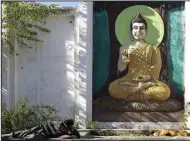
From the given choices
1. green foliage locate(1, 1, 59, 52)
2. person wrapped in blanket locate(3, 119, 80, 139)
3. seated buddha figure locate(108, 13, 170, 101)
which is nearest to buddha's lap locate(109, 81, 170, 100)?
seated buddha figure locate(108, 13, 170, 101)

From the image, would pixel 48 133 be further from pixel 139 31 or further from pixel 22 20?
pixel 139 31

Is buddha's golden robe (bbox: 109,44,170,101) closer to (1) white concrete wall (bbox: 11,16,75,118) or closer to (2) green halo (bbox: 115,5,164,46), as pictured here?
(2) green halo (bbox: 115,5,164,46)

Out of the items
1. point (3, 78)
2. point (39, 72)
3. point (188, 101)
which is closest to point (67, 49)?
point (39, 72)

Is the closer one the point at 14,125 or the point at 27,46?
the point at 14,125

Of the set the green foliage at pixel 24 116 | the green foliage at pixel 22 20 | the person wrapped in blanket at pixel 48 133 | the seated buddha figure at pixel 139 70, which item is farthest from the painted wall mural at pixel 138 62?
the person wrapped in blanket at pixel 48 133

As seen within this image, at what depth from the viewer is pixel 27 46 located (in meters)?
10.8

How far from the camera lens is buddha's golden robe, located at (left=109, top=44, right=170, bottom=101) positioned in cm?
1058

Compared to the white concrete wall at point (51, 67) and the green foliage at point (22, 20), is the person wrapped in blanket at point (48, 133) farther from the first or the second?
the green foliage at point (22, 20)

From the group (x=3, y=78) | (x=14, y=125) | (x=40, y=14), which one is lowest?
(x=14, y=125)

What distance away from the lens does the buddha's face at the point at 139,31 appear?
10597 millimetres

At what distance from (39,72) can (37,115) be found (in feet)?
3.22

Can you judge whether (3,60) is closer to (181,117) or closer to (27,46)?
(27,46)

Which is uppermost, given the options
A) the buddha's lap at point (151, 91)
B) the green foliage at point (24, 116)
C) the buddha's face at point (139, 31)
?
the buddha's face at point (139, 31)

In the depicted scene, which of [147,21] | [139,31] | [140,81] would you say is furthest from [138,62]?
[147,21]
